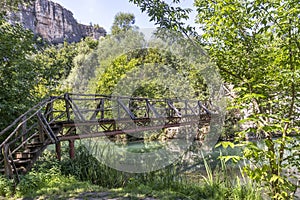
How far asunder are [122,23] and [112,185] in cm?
1720

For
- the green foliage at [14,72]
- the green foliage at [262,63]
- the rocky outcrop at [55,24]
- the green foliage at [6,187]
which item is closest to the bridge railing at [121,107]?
the green foliage at [14,72]

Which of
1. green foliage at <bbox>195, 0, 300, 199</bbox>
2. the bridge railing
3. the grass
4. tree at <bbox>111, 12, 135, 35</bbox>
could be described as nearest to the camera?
green foliage at <bbox>195, 0, 300, 199</bbox>

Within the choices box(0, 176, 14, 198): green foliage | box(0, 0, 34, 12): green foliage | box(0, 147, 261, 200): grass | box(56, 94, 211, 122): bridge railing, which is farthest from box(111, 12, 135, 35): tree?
box(0, 176, 14, 198): green foliage

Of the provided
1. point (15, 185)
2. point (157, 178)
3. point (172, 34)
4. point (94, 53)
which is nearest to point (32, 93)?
point (15, 185)

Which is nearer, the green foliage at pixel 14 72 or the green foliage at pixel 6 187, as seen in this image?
the green foliage at pixel 6 187

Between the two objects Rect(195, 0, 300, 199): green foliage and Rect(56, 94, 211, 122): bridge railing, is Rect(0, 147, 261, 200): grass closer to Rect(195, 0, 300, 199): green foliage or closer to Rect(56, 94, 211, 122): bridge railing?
Rect(195, 0, 300, 199): green foliage

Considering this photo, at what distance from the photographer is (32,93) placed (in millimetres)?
5238

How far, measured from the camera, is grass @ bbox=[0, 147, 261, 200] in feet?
10.2

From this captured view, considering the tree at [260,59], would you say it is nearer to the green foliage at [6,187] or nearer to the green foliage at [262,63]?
the green foliage at [262,63]

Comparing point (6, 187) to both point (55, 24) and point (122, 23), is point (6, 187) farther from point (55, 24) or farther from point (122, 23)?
point (55, 24)

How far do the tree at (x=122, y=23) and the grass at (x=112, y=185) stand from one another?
51.2 feet

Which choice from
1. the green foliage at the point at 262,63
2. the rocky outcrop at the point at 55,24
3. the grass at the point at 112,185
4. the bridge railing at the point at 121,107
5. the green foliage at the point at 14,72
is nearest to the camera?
the green foliage at the point at 262,63

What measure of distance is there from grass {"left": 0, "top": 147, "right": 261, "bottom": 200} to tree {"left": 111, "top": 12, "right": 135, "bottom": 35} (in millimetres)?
15615

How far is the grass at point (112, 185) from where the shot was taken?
3098 mm
